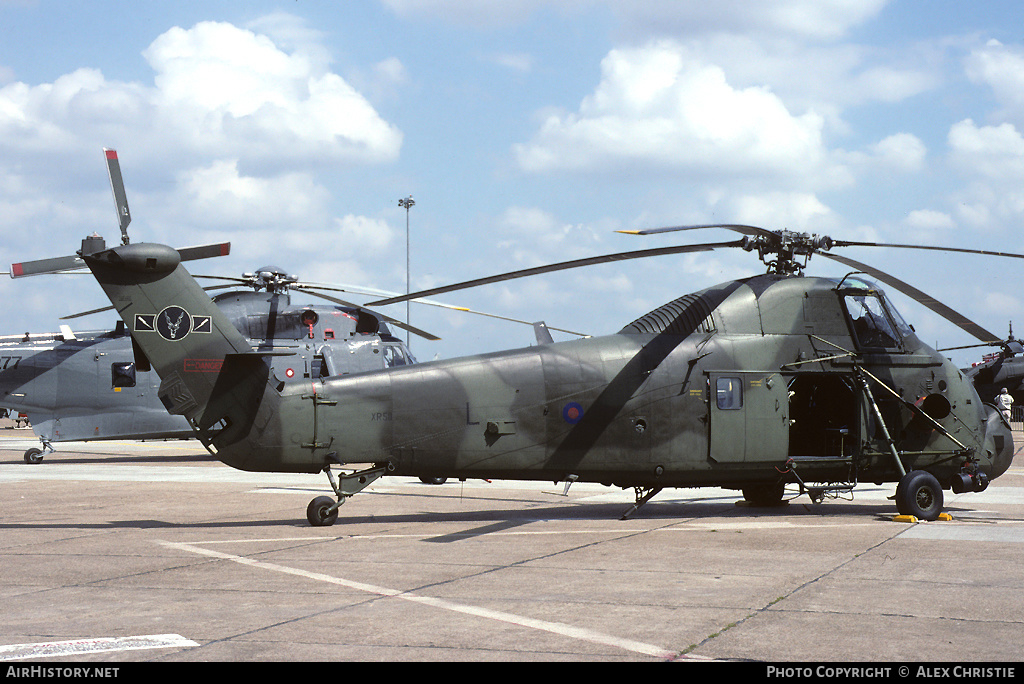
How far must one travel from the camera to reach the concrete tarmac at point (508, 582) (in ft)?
21.5

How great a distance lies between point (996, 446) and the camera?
15.4m

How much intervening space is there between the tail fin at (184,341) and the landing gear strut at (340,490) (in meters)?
1.53

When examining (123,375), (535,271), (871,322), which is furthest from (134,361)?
(871,322)

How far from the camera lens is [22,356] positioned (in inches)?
1055

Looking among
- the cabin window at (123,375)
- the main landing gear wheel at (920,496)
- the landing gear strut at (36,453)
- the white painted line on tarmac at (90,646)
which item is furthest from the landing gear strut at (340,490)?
the landing gear strut at (36,453)

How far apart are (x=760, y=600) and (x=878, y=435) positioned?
7.35 m

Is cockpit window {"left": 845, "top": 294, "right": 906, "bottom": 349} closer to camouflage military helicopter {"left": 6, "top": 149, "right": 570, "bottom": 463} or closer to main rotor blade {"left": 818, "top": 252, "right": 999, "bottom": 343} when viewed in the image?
main rotor blade {"left": 818, "top": 252, "right": 999, "bottom": 343}

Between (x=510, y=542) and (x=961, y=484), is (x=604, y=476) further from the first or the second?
(x=961, y=484)

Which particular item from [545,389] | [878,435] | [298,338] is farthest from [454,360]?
[298,338]

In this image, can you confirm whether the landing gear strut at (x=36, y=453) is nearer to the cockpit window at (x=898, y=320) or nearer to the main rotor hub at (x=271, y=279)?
the main rotor hub at (x=271, y=279)

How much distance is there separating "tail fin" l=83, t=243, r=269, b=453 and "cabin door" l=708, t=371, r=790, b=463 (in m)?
6.49

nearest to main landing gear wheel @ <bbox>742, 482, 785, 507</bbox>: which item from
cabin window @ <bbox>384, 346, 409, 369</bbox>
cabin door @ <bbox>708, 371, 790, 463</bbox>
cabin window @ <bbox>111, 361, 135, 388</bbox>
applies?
cabin door @ <bbox>708, 371, 790, 463</bbox>

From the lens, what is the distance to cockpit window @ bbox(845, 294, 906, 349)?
1473 centimetres

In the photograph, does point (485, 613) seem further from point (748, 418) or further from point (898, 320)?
point (898, 320)
